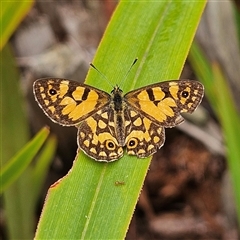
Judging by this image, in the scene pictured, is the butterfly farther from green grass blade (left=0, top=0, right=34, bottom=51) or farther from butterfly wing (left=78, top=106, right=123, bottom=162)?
green grass blade (left=0, top=0, right=34, bottom=51)

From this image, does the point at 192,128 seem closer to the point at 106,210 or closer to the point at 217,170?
the point at 217,170

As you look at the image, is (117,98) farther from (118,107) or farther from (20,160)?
(20,160)

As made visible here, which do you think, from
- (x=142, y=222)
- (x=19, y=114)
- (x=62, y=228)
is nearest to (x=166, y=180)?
(x=142, y=222)

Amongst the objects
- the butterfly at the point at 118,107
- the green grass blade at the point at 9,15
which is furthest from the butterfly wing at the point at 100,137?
the green grass blade at the point at 9,15

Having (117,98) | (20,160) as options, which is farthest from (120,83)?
(20,160)

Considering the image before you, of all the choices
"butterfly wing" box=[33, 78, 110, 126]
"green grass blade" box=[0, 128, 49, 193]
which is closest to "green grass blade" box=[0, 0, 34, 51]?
"butterfly wing" box=[33, 78, 110, 126]

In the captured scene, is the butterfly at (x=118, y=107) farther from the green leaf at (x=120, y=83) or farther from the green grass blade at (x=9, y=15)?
the green grass blade at (x=9, y=15)
